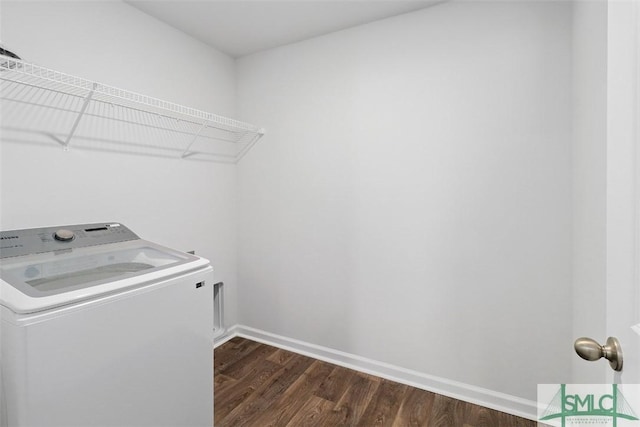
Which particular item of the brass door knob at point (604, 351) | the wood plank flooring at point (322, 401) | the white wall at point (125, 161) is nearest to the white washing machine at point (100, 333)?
the white wall at point (125, 161)

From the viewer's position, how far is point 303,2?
6.31 feet

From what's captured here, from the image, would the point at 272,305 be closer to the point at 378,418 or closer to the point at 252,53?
the point at 378,418

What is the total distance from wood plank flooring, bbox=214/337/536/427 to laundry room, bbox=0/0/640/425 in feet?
0.29

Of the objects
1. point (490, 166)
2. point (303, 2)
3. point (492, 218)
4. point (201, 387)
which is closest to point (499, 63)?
point (490, 166)

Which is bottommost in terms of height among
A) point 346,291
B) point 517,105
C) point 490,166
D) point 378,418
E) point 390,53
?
point 378,418

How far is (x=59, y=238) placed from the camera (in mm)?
1458

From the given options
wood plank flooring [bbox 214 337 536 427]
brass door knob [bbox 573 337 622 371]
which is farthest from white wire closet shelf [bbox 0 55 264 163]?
brass door knob [bbox 573 337 622 371]

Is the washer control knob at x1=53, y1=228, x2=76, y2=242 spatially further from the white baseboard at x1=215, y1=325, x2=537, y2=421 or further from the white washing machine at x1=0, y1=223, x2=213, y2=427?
the white baseboard at x1=215, y1=325, x2=537, y2=421

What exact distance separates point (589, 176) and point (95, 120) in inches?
98.5

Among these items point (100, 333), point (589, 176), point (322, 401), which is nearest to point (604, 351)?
point (589, 176)

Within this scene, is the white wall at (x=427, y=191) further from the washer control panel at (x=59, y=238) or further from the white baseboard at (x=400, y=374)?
the washer control panel at (x=59, y=238)

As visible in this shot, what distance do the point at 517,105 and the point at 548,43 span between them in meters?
0.34

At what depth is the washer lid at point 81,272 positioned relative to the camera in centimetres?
93

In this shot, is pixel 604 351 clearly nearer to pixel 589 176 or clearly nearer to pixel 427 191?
pixel 589 176
